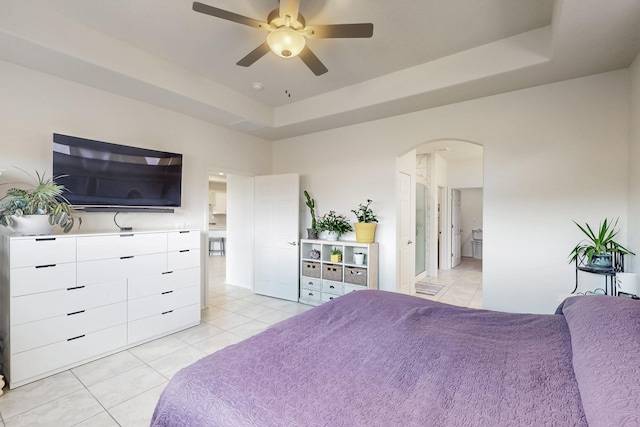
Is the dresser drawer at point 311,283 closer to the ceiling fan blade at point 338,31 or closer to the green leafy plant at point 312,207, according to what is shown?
the green leafy plant at point 312,207

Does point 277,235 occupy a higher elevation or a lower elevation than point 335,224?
lower

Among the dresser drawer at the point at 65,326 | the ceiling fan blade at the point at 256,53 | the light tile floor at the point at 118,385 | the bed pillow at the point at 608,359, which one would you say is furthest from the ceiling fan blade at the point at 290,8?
the dresser drawer at the point at 65,326

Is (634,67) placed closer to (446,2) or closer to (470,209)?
(446,2)

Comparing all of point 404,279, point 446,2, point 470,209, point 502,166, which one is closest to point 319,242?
point 404,279

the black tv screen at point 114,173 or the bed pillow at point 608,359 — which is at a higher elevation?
the black tv screen at point 114,173

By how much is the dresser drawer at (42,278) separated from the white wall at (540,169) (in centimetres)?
388

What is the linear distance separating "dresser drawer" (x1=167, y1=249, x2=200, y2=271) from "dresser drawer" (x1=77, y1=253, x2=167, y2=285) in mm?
67

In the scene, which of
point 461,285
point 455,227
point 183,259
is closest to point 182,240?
point 183,259

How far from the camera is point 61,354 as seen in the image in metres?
2.46

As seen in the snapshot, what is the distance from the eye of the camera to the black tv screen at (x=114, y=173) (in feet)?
8.95

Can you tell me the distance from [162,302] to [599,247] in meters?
4.24

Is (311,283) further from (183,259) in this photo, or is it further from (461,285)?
(461,285)

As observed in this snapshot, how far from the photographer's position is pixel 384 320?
5.73 ft

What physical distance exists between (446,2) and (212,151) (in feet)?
10.9
